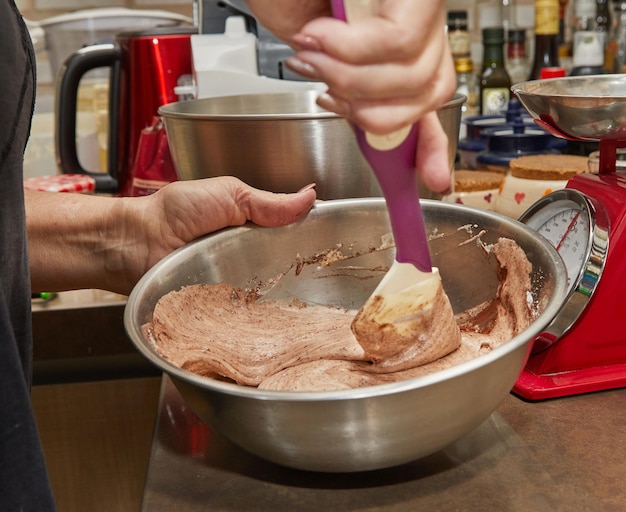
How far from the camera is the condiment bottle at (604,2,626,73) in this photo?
1928 mm

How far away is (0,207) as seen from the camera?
1.72 ft

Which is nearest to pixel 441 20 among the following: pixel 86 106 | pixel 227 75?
pixel 227 75

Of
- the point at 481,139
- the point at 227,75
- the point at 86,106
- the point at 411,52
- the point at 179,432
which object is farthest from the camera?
the point at 86,106

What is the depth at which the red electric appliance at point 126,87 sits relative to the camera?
1.30 meters

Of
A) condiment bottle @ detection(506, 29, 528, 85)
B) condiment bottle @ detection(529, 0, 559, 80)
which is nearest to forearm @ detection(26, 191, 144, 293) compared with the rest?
condiment bottle @ detection(529, 0, 559, 80)

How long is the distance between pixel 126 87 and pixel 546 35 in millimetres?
1012

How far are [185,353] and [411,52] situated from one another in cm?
33

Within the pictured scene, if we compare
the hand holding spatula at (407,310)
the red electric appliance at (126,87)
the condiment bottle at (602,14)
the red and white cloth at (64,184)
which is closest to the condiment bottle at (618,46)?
the condiment bottle at (602,14)

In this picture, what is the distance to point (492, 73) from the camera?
1.78 m

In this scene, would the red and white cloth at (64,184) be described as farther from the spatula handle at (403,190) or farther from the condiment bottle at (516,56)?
the condiment bottle at (516,56)

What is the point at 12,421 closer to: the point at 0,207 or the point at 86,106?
the point at 0,207

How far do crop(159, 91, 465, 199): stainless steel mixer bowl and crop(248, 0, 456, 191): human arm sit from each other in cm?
34

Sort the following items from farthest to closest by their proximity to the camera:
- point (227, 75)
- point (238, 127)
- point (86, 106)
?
1. point (86, 106)
2. point (227, 75)
3. point (238, 127)

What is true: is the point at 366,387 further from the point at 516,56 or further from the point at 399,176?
the point at 516,56
